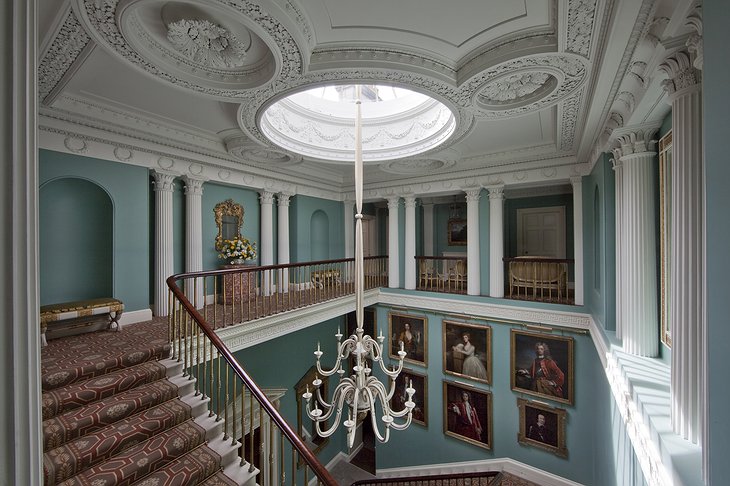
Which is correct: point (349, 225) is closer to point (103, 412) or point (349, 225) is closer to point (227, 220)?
point (227, 220)

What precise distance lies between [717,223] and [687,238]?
0.87 m

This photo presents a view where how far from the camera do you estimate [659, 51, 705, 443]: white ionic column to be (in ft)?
7.14

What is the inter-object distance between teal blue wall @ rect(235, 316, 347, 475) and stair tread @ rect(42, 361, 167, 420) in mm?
3310

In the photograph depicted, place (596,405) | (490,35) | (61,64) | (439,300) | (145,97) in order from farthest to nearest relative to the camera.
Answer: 1. (439,300)
2. (596,405)
3. (145,97)
4. (61,64)
5. (490,35)

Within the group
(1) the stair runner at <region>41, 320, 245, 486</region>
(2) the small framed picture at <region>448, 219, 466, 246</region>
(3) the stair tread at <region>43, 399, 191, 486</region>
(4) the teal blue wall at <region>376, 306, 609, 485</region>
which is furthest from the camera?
(2) the small framed picture at <region>448, 219, 466, 246</region>

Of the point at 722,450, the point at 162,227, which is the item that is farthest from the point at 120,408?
the point at 722,450

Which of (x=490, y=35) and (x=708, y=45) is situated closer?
(x=708, y=45)

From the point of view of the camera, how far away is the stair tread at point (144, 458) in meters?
2.62

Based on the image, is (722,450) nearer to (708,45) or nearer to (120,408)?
(708,45)

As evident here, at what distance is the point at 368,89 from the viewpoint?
7043 millimetres

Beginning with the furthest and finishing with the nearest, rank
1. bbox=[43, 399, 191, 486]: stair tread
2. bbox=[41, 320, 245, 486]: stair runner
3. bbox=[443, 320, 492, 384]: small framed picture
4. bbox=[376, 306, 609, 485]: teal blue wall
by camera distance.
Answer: bbox=[443, 320, 492, 384]: small framed picture → bbox=[376, 306, 609, 485]: teal blue wall → bbox=[41, 320, 245, 486]: stair runner → bbox=[43, 399, 191, 486]: stair tread

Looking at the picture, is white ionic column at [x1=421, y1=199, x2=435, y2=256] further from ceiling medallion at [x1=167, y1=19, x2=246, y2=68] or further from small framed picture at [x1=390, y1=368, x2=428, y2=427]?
ceiling medallion at [x1=167, y1=19, x2=246, y2=68]

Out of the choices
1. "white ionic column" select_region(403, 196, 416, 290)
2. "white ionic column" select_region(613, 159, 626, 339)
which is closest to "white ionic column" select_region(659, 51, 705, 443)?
"white ionic column" select_region(613, 159, 626, 339)

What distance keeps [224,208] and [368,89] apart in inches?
177
